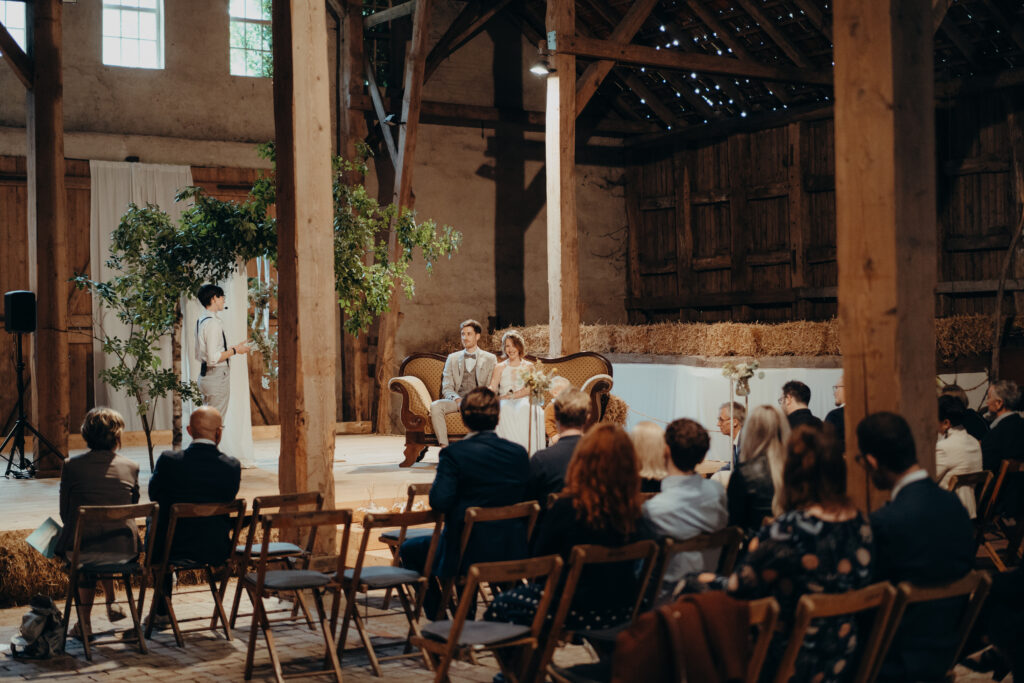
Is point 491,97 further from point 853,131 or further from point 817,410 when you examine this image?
point 853,131

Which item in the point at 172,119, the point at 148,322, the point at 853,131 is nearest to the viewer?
the point at 853,131

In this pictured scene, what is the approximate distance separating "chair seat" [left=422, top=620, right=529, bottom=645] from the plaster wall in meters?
9.75

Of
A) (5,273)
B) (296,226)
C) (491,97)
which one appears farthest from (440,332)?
(296,226)

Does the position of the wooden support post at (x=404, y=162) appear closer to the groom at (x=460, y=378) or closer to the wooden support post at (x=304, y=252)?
the groom at (x=460, y=378)

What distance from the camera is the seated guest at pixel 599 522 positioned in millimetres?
3430

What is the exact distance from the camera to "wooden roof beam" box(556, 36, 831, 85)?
10.4 meters

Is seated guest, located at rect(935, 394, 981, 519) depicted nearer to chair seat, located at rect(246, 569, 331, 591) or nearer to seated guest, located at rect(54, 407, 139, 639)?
chair seat, located at rect(246, 569, 331, 591)

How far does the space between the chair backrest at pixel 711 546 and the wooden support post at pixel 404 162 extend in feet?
28.3

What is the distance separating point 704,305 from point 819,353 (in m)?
4.42

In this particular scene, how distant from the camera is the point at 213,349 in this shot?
823cm

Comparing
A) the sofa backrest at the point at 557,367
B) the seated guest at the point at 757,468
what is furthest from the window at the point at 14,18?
the seated guest at the point at 757,468

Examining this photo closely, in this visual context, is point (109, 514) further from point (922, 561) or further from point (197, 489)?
point (922, 561)

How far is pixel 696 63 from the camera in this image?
11.9m

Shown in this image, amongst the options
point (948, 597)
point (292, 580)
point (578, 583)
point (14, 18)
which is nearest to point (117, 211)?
point (14, 18)
